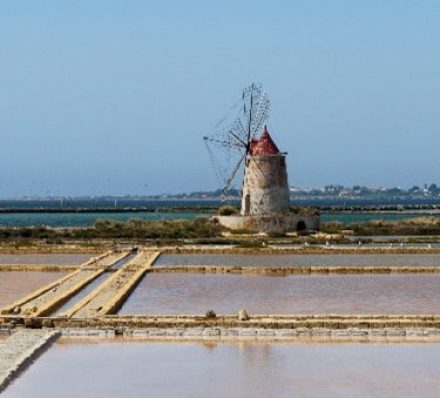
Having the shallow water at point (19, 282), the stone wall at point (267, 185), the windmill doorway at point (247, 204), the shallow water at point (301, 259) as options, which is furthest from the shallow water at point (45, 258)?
the windmill doorway at point (247, 204)

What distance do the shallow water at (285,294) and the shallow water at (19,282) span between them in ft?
5.39

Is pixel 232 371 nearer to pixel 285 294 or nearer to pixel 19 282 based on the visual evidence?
pixel 285 294

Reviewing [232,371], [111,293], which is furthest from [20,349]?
[111,293]

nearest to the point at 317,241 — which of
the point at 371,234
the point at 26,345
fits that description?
the point at 371,234

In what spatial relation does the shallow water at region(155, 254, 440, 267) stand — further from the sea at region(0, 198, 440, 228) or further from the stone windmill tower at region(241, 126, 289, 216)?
the sea at region(0, 198, 440, 228)

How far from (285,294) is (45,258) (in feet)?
33.2

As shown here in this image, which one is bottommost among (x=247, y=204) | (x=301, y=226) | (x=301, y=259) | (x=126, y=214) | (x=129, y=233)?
(x=126, y=214)

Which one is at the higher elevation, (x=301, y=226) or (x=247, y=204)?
(x=247, y=204)

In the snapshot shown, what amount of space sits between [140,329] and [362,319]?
7.94 feet

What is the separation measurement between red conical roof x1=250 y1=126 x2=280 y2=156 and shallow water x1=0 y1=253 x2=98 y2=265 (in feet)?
27.3

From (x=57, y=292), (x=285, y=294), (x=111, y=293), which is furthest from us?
(x=285, y=294)

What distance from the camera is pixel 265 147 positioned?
1332 inches

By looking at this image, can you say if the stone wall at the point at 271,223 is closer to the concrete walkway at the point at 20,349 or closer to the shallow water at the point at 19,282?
→ the shallow water at the point at 19,282

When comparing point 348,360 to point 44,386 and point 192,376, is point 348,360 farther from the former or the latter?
point 44,386
